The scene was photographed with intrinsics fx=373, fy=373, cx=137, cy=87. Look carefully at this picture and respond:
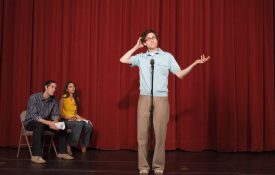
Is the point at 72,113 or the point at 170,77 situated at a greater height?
the point at 170,77

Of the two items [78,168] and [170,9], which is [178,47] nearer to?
[170,9]

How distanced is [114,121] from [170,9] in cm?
214

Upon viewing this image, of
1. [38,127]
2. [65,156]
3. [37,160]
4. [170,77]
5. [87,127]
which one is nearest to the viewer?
[37,160]

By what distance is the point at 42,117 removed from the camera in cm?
535

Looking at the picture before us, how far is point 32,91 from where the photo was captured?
21.4ft

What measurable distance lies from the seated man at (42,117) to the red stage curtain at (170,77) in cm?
101

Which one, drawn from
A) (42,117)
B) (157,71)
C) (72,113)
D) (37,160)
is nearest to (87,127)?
(72,113)

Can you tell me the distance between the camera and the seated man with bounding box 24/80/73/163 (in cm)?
502

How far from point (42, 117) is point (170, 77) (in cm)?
220

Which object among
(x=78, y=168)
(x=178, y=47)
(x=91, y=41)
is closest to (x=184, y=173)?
(x=78, y=168)

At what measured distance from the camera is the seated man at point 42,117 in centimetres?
502

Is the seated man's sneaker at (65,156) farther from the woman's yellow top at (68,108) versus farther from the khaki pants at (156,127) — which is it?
the khaki pants at (156,127)

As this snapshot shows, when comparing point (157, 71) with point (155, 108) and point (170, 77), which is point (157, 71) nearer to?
point (155, 108)

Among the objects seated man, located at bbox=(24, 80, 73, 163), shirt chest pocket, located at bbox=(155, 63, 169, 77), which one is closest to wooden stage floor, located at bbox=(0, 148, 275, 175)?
seated man, located at bbox=(24, 80, 73, 163)
